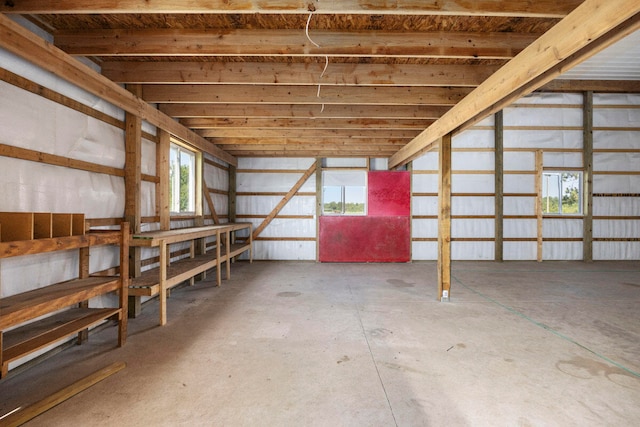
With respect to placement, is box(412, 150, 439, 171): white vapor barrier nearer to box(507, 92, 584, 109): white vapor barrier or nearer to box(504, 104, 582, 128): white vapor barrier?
box(504, 104, 582, 128): white vapor barrier

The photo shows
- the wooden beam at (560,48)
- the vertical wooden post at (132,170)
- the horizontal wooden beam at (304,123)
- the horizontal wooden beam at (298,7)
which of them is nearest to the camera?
the wooden beam at (560,48)

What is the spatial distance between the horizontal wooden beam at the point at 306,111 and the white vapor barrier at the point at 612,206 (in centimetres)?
632

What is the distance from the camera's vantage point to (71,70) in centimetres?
257

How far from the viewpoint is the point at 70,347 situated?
2613 millimetres

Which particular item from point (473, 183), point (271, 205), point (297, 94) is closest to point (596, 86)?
point (473, 183)

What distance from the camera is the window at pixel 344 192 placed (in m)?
7.53

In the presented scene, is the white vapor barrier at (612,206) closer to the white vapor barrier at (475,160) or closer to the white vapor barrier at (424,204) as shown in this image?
the white vapor barrier at (475,160)

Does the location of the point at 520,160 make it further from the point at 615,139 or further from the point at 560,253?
the point at 560,253

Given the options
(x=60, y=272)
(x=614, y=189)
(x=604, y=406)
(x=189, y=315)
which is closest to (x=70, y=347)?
(x=60, y=272)

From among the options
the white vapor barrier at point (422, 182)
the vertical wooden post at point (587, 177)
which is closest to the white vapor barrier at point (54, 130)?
the white vapor barrier at point (422, 182)

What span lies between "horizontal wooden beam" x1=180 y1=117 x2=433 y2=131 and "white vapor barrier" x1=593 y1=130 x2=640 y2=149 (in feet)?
19.8

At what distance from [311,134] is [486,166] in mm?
4940

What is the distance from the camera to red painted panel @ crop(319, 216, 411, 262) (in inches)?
284

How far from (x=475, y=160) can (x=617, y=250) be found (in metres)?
4.32
